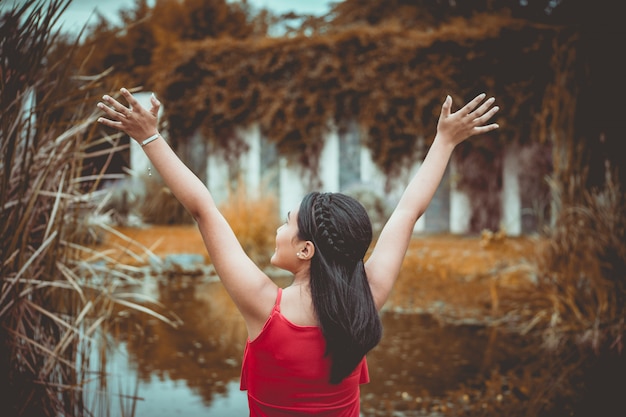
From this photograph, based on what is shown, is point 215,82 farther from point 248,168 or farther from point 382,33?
point 382,33

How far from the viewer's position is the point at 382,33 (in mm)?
11273

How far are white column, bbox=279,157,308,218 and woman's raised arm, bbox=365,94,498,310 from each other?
32.7ft

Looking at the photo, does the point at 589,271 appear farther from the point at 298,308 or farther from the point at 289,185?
the point at 289,185

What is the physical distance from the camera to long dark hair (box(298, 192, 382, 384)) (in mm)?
1653

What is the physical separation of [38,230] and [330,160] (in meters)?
9.19

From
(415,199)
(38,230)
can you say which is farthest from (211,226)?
(38,230)

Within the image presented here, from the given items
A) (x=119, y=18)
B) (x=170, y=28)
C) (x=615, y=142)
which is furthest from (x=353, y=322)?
(x=119, y=18)

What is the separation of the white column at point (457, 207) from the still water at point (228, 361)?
206 inches

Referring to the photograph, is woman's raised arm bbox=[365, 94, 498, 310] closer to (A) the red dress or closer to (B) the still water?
(A) the red dress

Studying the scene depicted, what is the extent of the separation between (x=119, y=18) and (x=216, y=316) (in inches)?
479

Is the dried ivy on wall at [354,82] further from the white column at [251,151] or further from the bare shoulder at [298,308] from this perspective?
the bare shoulder at [298,308]

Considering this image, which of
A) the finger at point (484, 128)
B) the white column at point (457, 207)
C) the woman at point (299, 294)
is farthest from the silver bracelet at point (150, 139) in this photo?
the white column at point (457, 207)

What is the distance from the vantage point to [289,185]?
475 inches

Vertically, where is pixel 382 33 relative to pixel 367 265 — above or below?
above
